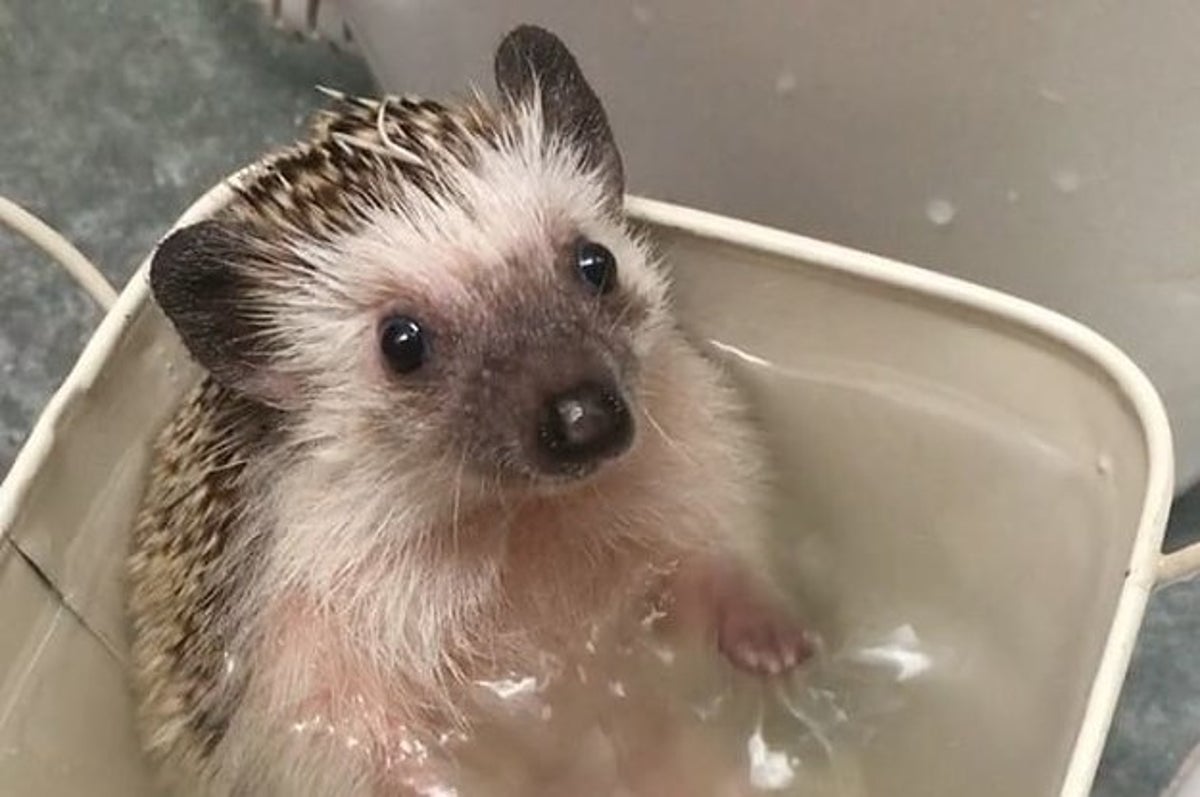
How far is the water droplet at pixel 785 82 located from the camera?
4.63 ft

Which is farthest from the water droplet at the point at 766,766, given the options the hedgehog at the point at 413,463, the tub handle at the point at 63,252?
the tub handle at the point at 63,252

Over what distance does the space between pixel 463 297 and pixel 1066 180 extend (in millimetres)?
454

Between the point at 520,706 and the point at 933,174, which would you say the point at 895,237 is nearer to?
the point at 933,174

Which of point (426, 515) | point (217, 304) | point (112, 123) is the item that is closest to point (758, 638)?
point (426, 515)

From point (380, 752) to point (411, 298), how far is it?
339mm

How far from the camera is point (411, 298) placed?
1.31 meters

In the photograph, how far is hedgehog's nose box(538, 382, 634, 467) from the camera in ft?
3.88

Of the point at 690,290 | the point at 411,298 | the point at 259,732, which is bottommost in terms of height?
the point at 259,732

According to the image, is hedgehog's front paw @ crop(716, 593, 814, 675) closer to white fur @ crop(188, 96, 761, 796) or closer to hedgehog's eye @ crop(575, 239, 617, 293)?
white fur @ crop(188, 96, 761, 796)

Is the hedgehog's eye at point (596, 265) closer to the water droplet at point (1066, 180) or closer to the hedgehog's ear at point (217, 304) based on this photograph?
the hedgehog's ear at point (217, 304)

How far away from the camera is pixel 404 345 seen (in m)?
1.30

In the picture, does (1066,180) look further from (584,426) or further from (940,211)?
(584,426)

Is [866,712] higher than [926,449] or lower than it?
lower

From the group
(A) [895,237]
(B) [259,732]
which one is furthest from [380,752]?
(A) [895,237]
